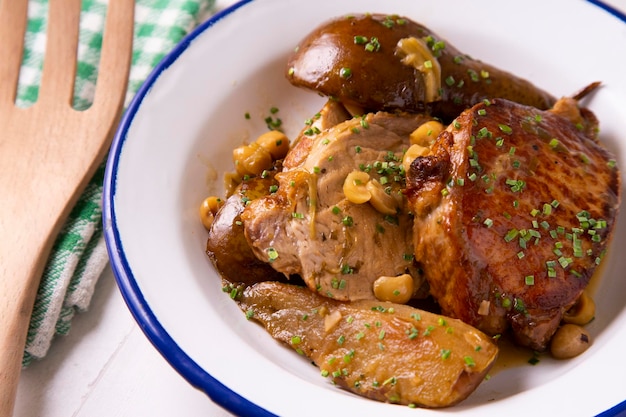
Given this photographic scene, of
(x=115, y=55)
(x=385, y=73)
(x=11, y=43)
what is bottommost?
(x=11, y=43)

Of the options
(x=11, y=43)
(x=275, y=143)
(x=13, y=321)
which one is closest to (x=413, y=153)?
(x=275, y=143)

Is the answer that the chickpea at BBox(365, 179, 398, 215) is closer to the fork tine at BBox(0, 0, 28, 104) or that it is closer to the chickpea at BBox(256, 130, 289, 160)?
the chickpea at BBox(256, 130, 289, 160)

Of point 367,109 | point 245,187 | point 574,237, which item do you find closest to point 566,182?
point 574,237

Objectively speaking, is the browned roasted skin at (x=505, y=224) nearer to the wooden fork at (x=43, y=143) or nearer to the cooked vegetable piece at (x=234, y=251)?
the cooked vegetable piece at (x=234, y=251)

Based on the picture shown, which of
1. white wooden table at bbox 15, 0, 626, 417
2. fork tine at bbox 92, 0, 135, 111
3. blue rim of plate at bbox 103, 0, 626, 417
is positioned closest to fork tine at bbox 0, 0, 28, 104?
fork tine at bbox 92, 0, 135, 111

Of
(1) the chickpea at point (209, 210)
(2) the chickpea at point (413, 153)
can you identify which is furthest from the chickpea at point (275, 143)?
(2) the chickpea at point (413, 153)

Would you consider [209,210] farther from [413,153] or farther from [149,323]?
[413,153]
